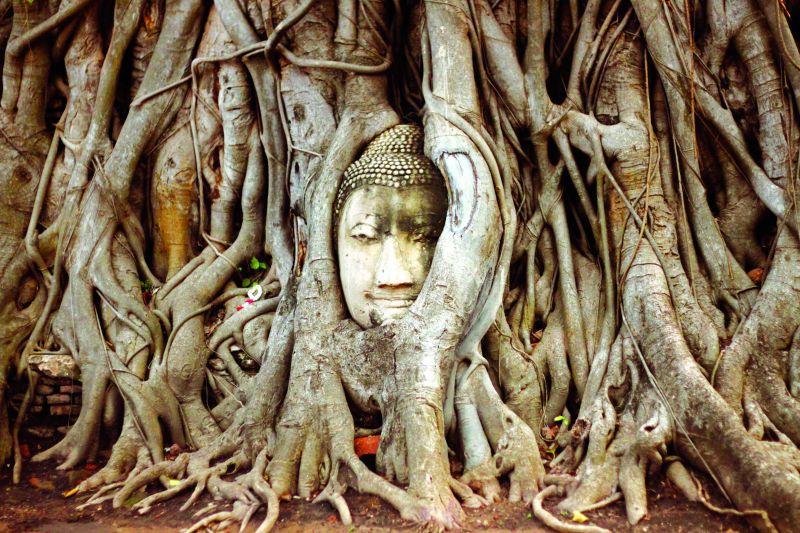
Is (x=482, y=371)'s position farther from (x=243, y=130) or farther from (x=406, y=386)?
(x=243, y=130)

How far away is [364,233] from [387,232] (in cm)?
12

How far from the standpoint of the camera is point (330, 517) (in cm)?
267

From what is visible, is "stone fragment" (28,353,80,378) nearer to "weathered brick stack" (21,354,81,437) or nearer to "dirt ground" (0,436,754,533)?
"weathered brick stack" (21,354,81,437)

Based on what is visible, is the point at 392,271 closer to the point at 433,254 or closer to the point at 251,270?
the point at 433,254

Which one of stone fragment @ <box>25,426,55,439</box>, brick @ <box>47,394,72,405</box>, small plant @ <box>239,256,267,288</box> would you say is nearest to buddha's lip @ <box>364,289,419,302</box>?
small plant @ <box>239,256,267,288</box>

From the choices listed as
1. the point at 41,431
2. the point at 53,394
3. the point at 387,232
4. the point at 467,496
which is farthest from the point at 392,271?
the point at 41,431

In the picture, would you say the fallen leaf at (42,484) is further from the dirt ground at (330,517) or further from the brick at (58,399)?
the brick at (58,399)

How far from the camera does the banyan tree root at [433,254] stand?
288 cm

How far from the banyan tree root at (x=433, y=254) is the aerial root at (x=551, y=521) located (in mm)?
14

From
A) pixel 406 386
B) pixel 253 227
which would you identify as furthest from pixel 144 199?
pixel 406 386

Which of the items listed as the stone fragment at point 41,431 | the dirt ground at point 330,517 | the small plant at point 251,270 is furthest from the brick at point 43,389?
the small plant at point 251,270

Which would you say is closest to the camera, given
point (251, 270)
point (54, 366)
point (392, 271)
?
point (392, 271)

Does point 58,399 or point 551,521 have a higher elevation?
point 58,399

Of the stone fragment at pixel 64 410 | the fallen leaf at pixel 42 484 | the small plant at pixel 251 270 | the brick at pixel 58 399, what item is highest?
the small plant at pixel 251 270
